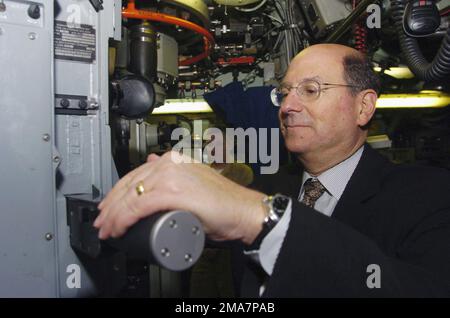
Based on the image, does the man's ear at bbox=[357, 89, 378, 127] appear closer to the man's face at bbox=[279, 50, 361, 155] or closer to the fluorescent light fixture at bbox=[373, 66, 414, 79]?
the man's face at bbox=[279, 50, 361, 155]

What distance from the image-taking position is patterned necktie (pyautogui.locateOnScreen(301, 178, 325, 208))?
1.71 m

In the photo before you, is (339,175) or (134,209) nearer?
(134,209)

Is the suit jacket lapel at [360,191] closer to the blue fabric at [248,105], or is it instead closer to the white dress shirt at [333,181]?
the white dress shirt at [333,181]

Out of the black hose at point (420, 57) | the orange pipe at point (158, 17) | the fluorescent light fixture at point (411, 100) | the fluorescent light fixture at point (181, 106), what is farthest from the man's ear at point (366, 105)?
the fluorescent light fixture at point (181, 106)

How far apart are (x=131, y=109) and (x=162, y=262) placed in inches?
36.0

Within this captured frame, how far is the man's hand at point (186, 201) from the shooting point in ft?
2.07

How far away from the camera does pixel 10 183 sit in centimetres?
101

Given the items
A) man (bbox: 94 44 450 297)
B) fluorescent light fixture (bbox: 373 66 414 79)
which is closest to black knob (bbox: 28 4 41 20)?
man (bbox: 94 44 450 297)

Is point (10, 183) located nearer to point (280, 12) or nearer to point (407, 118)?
point (280, 12)

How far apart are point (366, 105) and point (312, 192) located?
53 cm

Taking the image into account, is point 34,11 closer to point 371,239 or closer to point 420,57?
point 371,239

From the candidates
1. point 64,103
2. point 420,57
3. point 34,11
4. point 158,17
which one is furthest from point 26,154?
point 420,57

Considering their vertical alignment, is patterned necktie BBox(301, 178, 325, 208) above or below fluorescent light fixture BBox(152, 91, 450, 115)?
below

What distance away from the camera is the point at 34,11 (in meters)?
1.05
